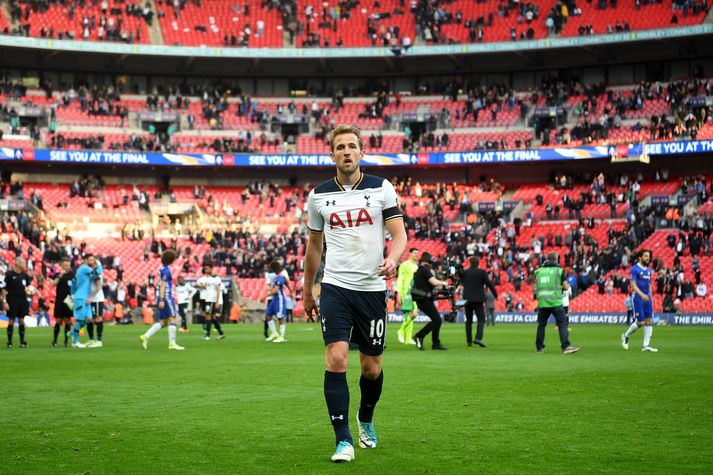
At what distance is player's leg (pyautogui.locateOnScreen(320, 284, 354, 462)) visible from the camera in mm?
7246

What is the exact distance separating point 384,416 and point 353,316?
8.53ft

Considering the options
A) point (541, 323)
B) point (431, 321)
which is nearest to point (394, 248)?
point (541, 323)

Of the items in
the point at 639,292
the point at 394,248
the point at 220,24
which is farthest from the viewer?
the point at 220,24

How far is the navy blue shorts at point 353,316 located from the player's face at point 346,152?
3.11 feet

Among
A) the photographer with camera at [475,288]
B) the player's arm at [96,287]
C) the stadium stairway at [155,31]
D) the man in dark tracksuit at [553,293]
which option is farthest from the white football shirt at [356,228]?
the stadium stairway at [155,31]

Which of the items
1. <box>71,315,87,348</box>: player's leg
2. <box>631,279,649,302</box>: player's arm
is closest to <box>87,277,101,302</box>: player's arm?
<box>71,315,87,348</box>: player's leg

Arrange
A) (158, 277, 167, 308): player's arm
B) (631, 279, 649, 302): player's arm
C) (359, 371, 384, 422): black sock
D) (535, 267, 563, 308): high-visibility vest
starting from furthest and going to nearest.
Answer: (158, 277, 167, 308): player's arm, (535, 267, 563, 308): high-visibility vest, (631, 279, 649, 302): player's arm, (359, 371, 384, 422): black sock

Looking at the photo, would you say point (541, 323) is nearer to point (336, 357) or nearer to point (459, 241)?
point (336, 357)

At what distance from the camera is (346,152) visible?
7430 mm

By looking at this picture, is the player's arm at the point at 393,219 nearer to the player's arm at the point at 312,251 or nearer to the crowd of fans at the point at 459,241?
the player's arm at the point at 312,251

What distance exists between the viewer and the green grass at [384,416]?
711 cm

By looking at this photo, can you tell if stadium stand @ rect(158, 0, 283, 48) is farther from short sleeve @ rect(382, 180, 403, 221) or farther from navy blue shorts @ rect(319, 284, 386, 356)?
navy blue shorts @ rect(319, 284, 386, 356)

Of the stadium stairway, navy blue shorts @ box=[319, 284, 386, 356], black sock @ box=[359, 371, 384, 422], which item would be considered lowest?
black sock @ box=[359, 371, 384, 422]

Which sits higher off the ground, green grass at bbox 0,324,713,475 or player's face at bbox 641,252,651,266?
player's face at bbox 641,252,651,266
